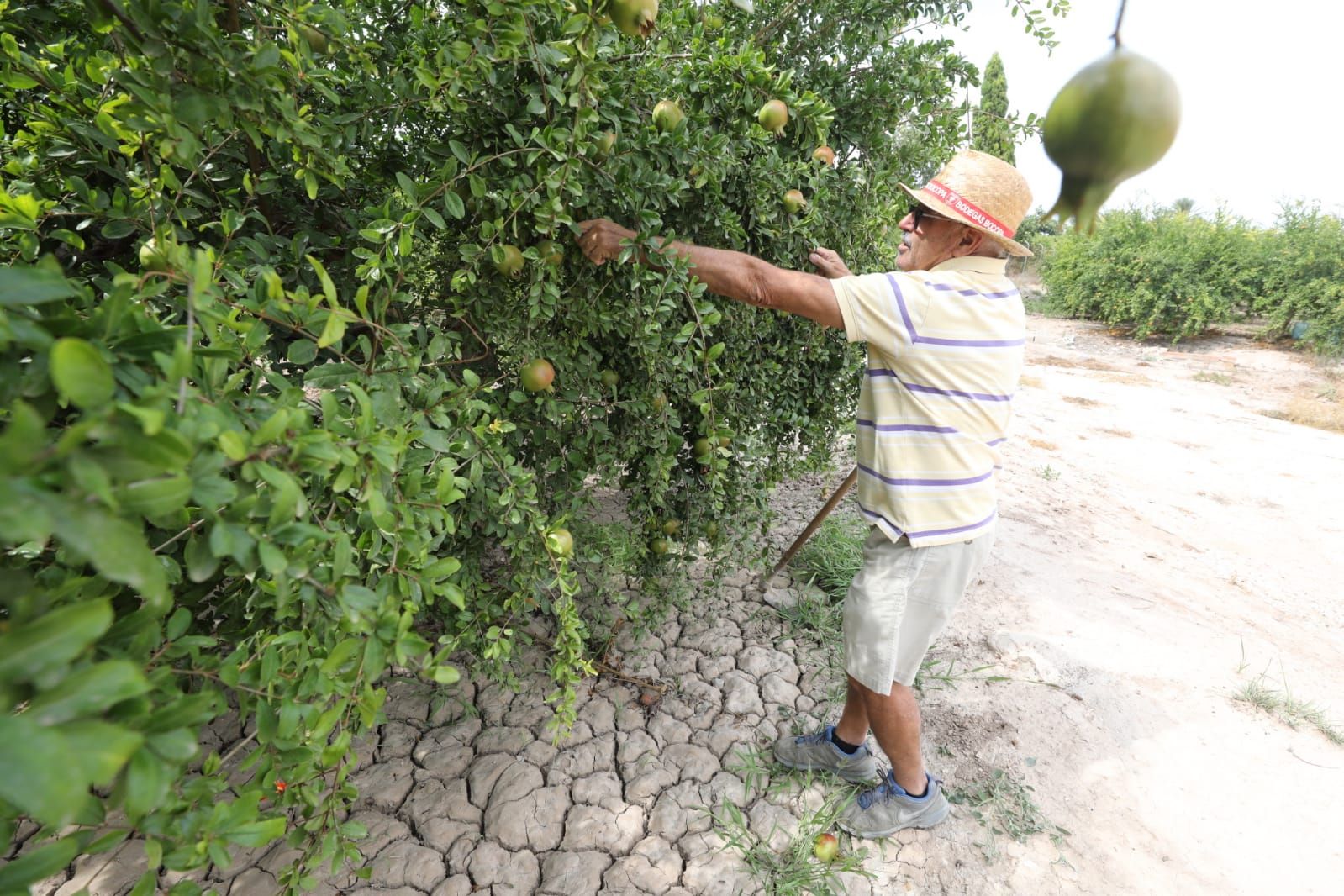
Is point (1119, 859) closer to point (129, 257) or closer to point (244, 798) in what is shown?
point (244, 798)

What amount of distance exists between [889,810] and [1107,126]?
1.96 metres

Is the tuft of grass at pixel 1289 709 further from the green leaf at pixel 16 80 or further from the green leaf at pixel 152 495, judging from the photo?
the green leaf at pixel 16 80

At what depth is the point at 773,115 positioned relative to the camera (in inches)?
59.9

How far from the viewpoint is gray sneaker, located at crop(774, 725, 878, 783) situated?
2.10 m

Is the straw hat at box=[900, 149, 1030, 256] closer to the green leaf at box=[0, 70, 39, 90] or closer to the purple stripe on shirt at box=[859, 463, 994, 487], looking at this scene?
the purple stripe on shirt at box=[859, 463, 994, 487]

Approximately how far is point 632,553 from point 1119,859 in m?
1.80

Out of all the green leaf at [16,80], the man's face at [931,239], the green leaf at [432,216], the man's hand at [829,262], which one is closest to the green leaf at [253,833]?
the green leaf at [432,216]

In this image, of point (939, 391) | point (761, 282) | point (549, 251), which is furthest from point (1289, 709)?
point (549, 251)

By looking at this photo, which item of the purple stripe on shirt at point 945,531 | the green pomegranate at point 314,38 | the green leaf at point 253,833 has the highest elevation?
the green pomegranate at point 314,38

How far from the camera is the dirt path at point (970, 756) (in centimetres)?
184

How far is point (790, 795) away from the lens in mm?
2074

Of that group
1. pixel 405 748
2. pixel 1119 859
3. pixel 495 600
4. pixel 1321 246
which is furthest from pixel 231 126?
pixel 1321 246

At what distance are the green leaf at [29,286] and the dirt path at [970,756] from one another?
1749 mm

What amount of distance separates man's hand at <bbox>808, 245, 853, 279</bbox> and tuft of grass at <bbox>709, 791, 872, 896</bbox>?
1641 millimetres
